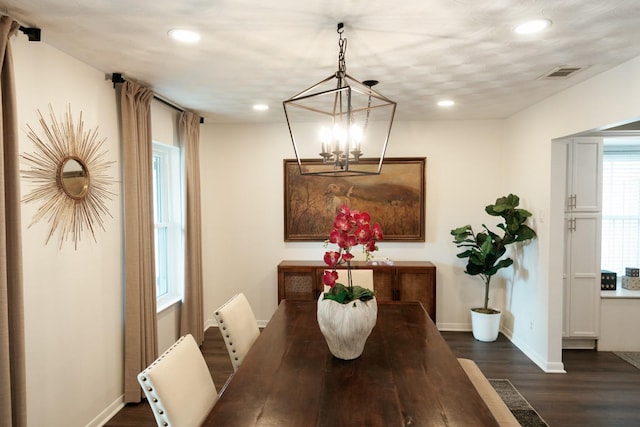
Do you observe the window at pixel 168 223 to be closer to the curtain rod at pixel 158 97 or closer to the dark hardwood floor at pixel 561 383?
the curtain rod at pixel 158 97

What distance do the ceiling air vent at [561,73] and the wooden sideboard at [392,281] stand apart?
222cm

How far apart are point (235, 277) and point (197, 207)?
42.9 inches

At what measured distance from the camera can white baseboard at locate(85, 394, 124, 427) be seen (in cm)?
280

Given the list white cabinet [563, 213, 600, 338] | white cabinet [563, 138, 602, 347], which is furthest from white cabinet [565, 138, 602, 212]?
white cabinet [563, 213, 600, 338]

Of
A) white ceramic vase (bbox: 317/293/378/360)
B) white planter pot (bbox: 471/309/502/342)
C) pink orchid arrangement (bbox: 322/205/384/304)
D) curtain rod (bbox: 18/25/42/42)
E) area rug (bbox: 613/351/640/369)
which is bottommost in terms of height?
area rug (bbox: 613/351/640/369)

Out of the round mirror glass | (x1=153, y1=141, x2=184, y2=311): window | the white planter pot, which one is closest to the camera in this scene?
the round mirror glass

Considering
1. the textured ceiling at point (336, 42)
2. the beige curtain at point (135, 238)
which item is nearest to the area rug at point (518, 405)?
the textured ceiling at point (336, 42)

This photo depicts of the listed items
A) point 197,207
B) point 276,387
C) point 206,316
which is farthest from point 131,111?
point 206,316

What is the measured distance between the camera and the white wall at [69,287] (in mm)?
2240

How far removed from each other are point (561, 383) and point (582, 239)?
1.44 m

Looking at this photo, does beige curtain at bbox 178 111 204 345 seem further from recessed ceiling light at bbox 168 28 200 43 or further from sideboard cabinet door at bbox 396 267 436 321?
sideboard cabinet door at bbox 396 267 436 321

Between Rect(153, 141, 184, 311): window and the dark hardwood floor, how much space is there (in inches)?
31.7

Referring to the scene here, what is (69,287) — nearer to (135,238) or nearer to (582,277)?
(135,238)

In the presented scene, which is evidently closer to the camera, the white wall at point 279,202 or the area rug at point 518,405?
the area rug at point 518,405
